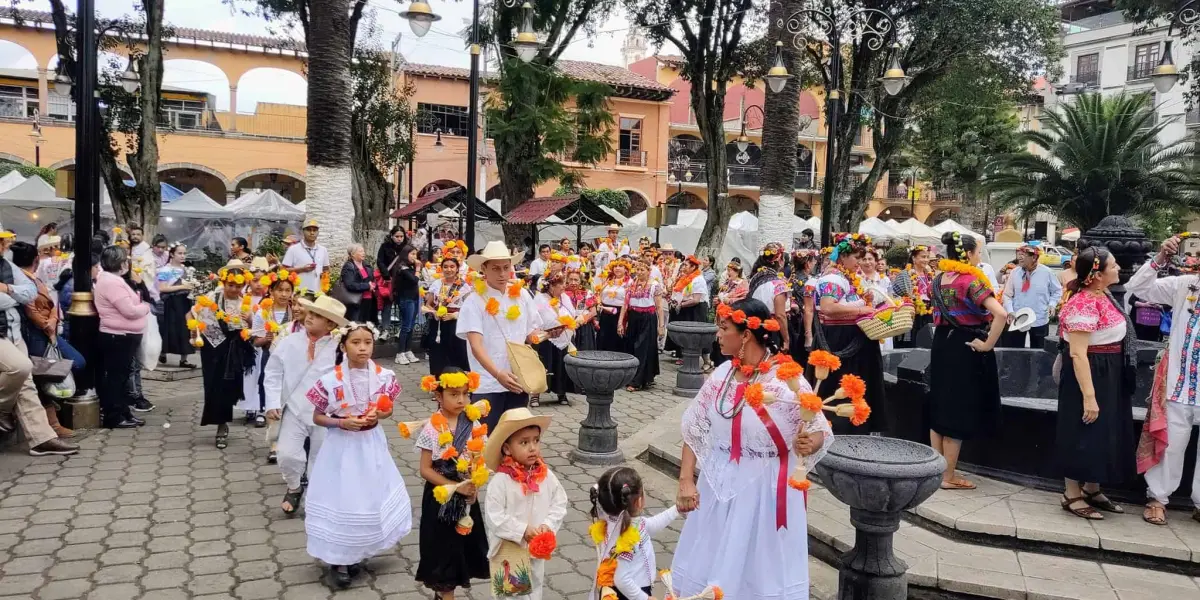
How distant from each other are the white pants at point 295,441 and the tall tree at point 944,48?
54.9 ft

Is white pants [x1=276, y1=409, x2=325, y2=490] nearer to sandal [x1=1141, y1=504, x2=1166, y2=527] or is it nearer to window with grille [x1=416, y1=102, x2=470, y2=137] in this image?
sandal [x1=1141, y1=504, x2=1166, y2=527]

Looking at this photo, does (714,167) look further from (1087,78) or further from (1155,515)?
(1087,78)

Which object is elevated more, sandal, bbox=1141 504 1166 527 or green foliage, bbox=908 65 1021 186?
green foliage, bbox=908 65 1021 186

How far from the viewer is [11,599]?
15.4 feet

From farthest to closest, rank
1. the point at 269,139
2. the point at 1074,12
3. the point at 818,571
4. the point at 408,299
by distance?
the point at 1074,12, the point at 269,139, the point at 408,299, the point at 818,571

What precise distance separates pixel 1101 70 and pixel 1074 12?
255 inches

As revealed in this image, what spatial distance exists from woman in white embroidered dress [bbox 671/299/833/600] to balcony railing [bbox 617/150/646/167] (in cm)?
3659

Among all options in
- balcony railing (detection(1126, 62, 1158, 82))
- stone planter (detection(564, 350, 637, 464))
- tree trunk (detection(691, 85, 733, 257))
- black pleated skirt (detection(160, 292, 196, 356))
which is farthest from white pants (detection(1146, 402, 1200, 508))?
balcony railing (detection(1126, 62, 1158, 82))

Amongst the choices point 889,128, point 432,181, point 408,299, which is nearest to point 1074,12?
point 889,128

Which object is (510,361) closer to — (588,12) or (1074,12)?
(588,12)

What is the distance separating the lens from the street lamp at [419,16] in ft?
38.2

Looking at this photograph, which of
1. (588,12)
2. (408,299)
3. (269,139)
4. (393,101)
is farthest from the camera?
(269,139)

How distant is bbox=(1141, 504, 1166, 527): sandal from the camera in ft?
18.4

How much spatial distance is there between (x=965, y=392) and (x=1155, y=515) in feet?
4.44
